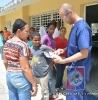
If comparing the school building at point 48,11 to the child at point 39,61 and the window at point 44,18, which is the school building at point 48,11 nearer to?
the window at point 44,18

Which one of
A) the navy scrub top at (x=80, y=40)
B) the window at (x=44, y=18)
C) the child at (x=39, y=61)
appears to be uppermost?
the window at (x=44, y=18)

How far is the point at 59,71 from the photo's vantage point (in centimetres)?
442

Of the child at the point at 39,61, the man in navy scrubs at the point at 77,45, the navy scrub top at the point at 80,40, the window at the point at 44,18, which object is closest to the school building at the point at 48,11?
the window at the point at 44,18

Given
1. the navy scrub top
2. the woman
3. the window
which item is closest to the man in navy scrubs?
the navy scrub top

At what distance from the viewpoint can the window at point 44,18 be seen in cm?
719

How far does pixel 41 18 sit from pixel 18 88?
650 cm

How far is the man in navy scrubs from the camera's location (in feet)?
6.75

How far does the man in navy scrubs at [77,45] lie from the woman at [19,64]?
0.41m

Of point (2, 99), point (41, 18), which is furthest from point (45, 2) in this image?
point (2, 99)

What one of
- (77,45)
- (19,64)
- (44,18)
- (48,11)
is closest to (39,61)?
(19,64)

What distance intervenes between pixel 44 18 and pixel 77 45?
630 cm

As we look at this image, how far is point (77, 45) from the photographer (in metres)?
2.12

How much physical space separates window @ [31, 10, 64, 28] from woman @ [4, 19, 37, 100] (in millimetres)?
4714

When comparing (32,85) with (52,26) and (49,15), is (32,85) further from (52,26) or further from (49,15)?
(49,15)
